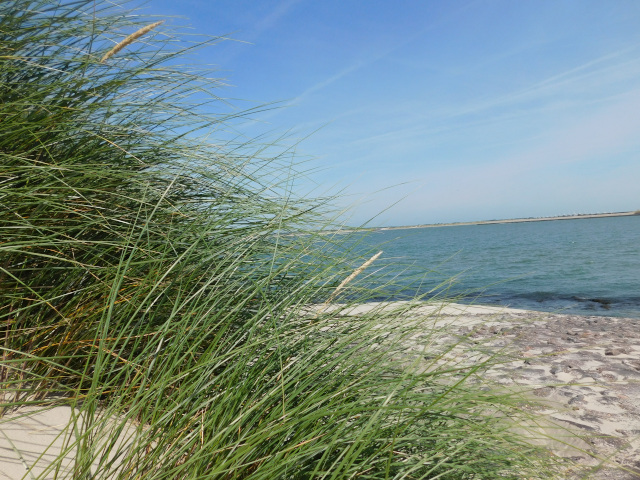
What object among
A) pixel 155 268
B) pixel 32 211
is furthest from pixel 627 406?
pixel 32 211

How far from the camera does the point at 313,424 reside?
0.98 metres

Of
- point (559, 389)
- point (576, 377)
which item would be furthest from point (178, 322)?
point (576, 377)

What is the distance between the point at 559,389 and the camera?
360 cm

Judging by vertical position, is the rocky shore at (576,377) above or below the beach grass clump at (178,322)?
below

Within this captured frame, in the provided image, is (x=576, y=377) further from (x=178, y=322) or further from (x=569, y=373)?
(x=178, y=322)

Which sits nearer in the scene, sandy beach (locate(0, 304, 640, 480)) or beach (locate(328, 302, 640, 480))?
sandy beach (locate(0, 304, 640, 480))

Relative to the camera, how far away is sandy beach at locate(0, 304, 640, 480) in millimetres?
1075

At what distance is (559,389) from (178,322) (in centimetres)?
372

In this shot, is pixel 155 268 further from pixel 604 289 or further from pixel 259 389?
pixel 604 289

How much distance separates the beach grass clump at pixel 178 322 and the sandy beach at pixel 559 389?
7 cm

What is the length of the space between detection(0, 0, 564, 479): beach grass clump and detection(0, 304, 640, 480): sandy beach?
0.07m

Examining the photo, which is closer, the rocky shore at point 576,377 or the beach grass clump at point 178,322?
the beach grass clump at point 178,322

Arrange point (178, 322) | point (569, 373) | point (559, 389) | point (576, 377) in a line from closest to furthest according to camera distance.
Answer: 1. point (178, 322)
2. point (559, 389)
3. point (576, 377)
4. point (569, 373)

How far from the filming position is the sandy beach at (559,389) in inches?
42.3
